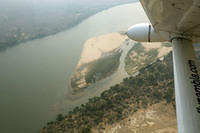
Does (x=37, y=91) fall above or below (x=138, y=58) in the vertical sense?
below

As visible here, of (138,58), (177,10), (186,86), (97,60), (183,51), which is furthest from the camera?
(97,60)

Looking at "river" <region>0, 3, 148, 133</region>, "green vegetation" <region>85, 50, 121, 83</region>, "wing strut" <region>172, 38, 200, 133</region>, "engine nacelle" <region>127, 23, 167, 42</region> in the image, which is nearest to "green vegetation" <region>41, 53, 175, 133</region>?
"river" <region>0, 3, 148, 133</region>

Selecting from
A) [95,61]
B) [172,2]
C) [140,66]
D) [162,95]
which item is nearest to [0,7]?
[95,61]

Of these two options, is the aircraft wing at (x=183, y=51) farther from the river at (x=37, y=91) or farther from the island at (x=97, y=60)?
the island at (x=97, y=60)

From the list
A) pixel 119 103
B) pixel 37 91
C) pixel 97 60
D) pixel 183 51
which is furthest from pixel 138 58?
pixel 183 51

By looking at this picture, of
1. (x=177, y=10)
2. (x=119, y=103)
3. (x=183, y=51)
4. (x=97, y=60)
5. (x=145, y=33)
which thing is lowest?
(x=177, y=10)

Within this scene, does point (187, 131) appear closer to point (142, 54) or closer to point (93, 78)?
point (93, 78)

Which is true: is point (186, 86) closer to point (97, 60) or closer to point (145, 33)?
point (145, 33)

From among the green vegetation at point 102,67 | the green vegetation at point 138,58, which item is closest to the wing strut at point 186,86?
the green vegetation at point 102,67
